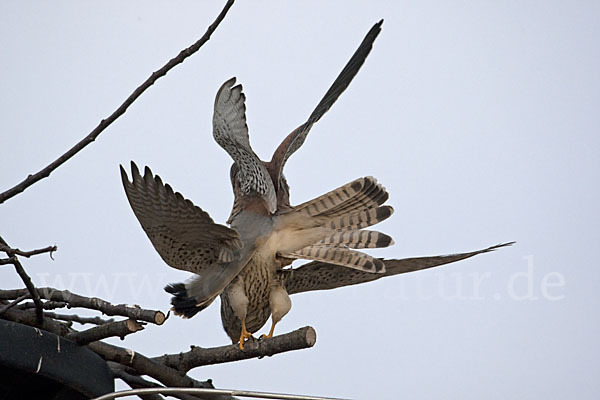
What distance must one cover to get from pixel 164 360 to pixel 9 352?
0.40 metres

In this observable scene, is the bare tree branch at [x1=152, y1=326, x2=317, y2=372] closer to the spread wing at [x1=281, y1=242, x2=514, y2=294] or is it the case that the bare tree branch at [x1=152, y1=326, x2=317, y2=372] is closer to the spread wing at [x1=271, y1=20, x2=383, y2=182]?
the spread wing at [x1=281, y1=242, x2=514, y2=294]

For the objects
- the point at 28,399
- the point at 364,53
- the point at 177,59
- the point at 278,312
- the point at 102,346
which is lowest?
the point at 28,399

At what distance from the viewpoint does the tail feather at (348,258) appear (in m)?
1.65

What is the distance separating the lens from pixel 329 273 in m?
1.88

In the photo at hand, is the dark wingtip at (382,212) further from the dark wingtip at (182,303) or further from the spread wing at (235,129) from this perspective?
the dark wingtip at (182,303)

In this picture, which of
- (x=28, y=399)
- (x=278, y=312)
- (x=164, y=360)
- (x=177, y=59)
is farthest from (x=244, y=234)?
(x=28, y=399)

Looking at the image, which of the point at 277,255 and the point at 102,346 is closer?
the point at 102,346

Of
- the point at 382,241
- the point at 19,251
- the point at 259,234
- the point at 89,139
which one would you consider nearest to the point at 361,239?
the point at 382,241

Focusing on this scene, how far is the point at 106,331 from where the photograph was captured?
1391mm

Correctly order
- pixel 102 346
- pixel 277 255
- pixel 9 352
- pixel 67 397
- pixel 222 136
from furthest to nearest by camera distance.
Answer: pixel 222 136
pixel 277 255
pixel 102 346
pixel 67 397
pixel 9 352

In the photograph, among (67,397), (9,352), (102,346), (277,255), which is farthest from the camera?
(277,255)

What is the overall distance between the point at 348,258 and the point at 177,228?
0.35 m

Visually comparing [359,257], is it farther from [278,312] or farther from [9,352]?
→ [9,352]

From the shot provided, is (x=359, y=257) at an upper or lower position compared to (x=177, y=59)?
lower
